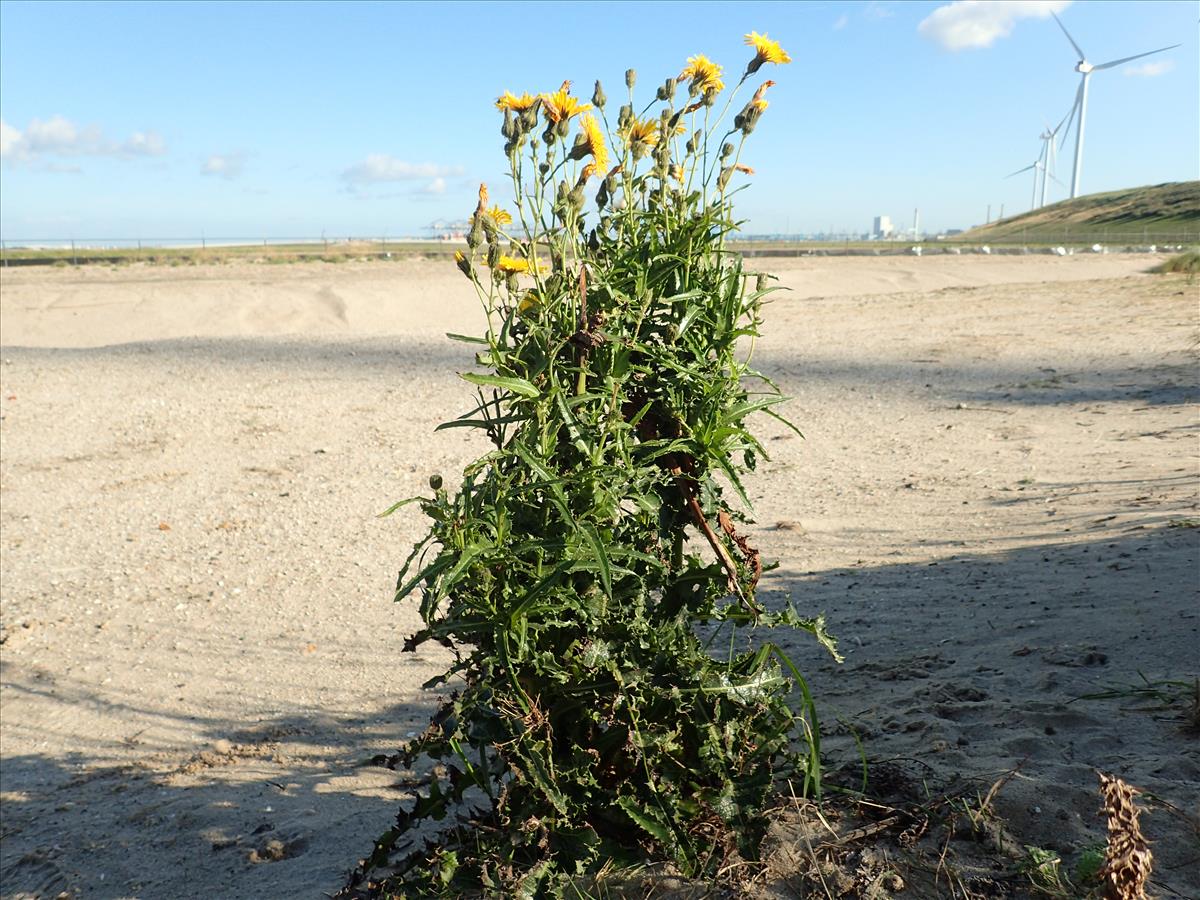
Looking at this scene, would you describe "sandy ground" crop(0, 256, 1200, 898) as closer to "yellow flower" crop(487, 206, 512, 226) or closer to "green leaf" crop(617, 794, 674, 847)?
"green leaf" crop(617, 794, 674, 847)

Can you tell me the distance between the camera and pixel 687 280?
6.31 ft

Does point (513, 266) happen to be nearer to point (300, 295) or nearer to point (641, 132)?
point (641, 132)

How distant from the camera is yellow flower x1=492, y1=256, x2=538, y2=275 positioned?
1818 mm

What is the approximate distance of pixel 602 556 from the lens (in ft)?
5.53

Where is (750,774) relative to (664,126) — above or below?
below

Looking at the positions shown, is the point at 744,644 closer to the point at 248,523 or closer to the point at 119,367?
the point at 248,523

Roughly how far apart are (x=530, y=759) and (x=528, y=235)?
976 mm

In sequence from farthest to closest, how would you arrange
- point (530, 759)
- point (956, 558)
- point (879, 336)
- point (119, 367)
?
point (879, 336), point (119, 367), point (956, 558), point (530, 759)

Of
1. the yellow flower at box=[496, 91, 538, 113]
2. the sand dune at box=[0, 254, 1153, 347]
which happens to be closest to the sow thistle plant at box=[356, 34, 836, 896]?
the yellow flower at box=[496, 91, 538, 113]

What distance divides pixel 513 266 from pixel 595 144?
0.97ft

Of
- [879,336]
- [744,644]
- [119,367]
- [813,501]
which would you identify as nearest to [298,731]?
[744,644]

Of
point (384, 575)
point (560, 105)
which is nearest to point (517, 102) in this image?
point (560, 105)

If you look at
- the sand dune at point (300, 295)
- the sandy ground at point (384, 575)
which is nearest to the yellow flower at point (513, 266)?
the sandy ground at point (384, 575)

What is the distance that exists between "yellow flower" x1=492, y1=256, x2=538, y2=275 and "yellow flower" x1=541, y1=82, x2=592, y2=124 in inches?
10.9
